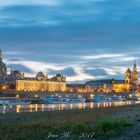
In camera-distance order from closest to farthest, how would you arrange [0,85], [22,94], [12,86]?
[22,94] → [0,85] → [12,86]

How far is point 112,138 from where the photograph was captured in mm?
19016

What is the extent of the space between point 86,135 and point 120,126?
3.03m

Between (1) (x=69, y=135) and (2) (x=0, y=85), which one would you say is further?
(2) (x=0, y=85)

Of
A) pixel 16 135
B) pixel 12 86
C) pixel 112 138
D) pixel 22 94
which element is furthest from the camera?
pixel 12 86

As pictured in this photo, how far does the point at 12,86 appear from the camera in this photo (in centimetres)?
18912

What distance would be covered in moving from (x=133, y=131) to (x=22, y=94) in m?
135

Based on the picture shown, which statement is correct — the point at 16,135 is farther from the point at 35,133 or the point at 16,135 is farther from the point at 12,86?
the point at 12,86

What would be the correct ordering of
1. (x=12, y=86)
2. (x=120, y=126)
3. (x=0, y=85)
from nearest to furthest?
(x=120, y=126)
(x=0, y=85)
(x=12, y=86)

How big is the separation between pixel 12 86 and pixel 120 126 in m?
169

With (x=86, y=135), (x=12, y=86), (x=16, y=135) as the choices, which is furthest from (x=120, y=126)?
(x=12, y=86)

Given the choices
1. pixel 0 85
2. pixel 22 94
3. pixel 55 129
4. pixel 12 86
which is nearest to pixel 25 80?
pixel 12 86

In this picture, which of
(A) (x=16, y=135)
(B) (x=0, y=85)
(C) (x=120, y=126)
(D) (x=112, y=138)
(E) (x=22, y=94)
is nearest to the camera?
(D) (x=112, y=138)

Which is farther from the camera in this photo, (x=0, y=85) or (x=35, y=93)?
(x=0, y=85)

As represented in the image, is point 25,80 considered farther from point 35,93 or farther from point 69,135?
point 69,135
